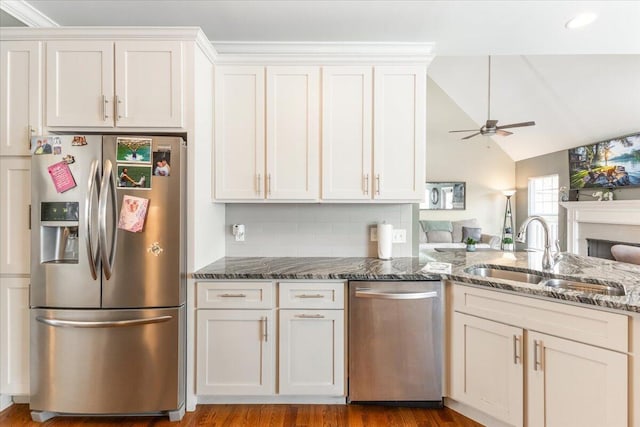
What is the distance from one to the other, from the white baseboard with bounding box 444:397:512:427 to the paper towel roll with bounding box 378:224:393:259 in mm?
1059

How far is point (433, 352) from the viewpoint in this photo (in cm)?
210

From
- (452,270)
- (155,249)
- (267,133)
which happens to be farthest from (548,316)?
(155,249)

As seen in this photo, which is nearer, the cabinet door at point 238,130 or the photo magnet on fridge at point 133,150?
the photo magnet on fridge at point 133,150

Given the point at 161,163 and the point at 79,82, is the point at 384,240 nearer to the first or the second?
the point at 161,163

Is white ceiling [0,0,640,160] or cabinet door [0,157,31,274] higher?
white ceiling [0,0,640,160]

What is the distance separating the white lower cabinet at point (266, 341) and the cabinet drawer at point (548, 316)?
80cm

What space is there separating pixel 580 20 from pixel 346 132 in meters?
1.73

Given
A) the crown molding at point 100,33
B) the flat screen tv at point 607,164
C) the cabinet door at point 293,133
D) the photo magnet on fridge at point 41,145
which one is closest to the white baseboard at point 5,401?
the photo magnet on fridge at point 41,145

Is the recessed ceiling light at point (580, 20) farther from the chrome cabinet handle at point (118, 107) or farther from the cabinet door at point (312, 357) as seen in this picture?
the chrome cabinet handle at point (118, 107)

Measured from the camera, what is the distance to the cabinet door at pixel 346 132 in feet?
8.00

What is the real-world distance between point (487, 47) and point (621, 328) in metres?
2.16

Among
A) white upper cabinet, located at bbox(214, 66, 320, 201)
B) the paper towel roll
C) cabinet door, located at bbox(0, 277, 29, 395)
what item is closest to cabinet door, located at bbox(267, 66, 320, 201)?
white upper cabinet, located at bbox(214, 66, 320, 201)

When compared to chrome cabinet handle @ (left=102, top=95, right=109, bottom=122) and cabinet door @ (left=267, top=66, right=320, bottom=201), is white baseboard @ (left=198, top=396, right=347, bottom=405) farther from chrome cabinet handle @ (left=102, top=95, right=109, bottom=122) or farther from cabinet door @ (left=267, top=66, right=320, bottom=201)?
chrome cabinet handle @ (left=102, top=95, right=109, bottom=122)

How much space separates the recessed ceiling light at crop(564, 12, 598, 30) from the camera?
2.20 meters
